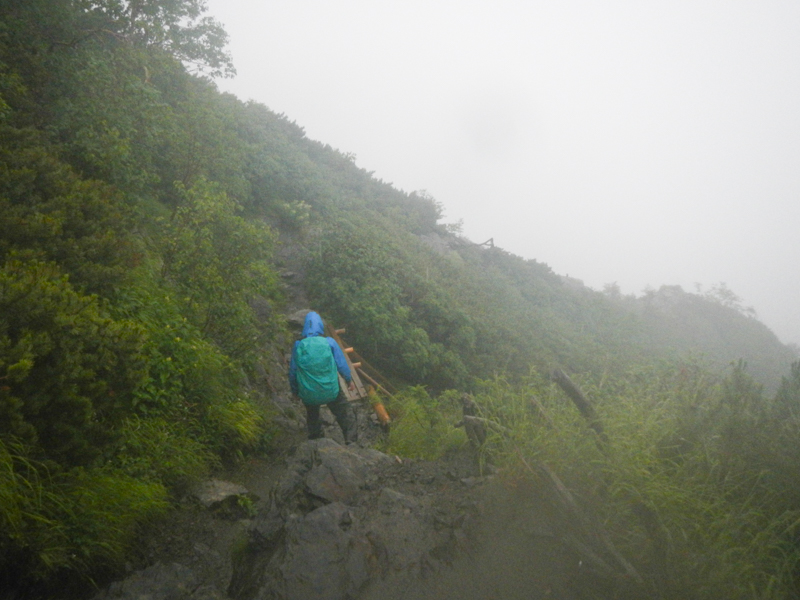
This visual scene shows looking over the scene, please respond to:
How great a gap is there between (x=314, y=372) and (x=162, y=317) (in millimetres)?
1953

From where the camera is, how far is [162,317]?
5172 mm

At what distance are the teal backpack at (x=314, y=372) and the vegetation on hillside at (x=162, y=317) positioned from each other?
0.72m

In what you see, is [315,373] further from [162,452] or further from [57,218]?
[57,218]

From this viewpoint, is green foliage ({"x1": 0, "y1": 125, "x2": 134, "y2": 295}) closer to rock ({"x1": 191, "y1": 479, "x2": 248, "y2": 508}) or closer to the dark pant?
rock ({"x1": 191, "y1": 479, "x2": 248, "y2": 508})

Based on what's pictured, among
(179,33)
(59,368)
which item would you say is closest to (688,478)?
(59,368)

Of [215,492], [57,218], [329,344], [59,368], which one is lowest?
[215,492]

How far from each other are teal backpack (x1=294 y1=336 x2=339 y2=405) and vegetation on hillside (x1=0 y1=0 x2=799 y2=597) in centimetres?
72

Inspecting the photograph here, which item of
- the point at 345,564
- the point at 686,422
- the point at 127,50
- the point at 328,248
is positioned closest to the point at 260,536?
the point at 345,564

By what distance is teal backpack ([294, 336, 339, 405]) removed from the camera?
18.2 ft

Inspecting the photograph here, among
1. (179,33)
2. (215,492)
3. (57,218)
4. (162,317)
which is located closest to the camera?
(215,492)

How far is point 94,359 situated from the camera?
9.97 feet

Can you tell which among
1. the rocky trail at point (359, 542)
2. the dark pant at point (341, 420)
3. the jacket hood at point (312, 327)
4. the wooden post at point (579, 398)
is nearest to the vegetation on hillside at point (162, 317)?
the wooden post at point (579, 398)

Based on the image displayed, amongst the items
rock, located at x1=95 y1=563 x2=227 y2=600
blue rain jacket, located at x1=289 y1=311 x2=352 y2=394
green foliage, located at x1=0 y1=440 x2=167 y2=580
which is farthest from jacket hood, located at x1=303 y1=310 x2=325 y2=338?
A: rock, located at x1=95 y1=563 x2=227 y2=600

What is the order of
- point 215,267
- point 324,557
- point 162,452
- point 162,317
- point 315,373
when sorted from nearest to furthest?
1. point 324,557
2. point 162,452
3. point 162,317
4. point 315,373
5. point 215,267
